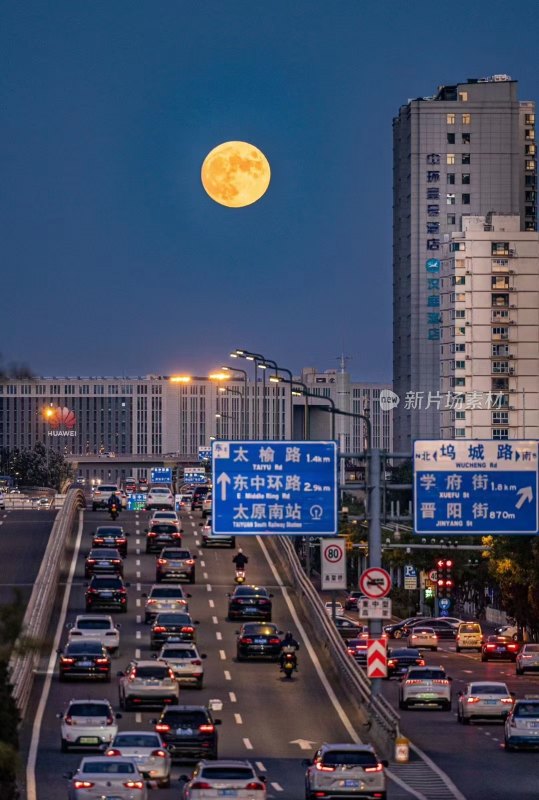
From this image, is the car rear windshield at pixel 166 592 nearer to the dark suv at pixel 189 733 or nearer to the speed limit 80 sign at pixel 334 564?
the speed limit 80 sign at pixel 334 564

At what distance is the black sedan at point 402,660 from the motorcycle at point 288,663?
9092 millimetres

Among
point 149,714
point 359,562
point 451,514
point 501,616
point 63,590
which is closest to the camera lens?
point 451,514

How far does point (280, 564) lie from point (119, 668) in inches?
1164

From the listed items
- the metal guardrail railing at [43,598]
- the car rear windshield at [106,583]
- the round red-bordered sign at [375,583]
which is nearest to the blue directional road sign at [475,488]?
the round red-bordered sign at [375,583]

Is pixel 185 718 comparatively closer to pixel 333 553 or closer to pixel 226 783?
pixel 226 783

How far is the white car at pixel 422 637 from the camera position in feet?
263

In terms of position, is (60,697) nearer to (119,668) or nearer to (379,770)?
(119,668)

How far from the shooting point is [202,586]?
7725 centimetres

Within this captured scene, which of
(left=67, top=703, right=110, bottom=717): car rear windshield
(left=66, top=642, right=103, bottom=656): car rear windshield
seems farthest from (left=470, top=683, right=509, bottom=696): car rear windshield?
(left=67, top=703, right=110, bottom=717): car rear windshield

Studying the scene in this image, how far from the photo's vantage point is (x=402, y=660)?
63906 millimetres

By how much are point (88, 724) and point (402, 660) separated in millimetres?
25883

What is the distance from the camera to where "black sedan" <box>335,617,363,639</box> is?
7719 centimetres

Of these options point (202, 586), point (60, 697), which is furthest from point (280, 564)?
point (60, 697)

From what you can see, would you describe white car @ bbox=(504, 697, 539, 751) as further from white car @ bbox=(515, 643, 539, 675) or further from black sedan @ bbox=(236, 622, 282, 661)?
white car @ bbox=(515, 643, 539, 675)
